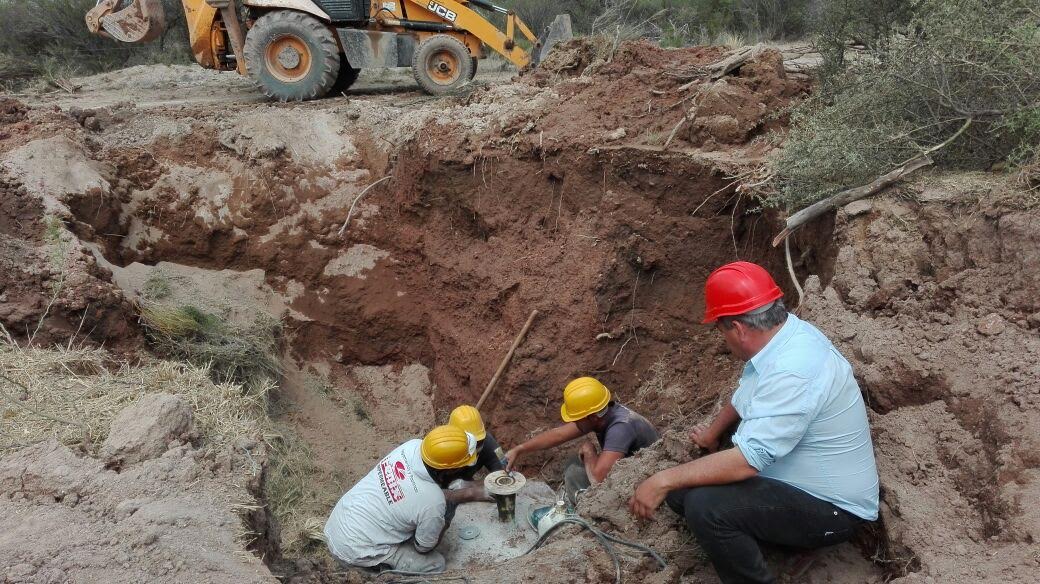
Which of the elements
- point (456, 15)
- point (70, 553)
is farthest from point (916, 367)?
point (456, 15)

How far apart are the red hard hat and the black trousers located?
0.76 m

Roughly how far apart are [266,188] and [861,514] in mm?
6545

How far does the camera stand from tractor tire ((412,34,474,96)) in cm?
1013

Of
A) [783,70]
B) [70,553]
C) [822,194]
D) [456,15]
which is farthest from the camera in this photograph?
[456,15]

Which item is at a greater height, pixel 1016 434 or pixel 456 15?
pixel 456 15

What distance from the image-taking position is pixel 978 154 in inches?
173

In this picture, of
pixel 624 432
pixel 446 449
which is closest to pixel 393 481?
pixel 446 449

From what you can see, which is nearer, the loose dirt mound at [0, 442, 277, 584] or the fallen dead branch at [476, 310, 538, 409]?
the loose dirt mound at [0, 442, 277, 584]

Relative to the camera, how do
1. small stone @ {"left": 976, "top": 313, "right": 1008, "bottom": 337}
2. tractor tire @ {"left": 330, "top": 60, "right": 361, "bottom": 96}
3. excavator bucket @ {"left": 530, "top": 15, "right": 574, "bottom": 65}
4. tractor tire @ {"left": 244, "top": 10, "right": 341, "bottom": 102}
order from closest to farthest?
small stone @ {"left": 976, "top": 313, "right": 1008, "bottom": 337}
tractor tire @ {"left": 244, "top": 10, "right": 341, "bottom": 102}
excavator bucket @ {"left": 530, "top": 15, "right": 574, "bottom": 65}
tractor tire @ {"left": 330, "top": 60, "right": 361, "bottom": 96}

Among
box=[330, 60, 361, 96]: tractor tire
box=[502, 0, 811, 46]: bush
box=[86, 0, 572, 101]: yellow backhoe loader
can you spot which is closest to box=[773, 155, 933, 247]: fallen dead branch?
box=[86, 0, 572, 101]: yellow backhoe loader

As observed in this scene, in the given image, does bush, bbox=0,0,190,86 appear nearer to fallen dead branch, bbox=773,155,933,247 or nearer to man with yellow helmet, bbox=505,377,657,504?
man with yellow helmet, bbox=505,377,657,504

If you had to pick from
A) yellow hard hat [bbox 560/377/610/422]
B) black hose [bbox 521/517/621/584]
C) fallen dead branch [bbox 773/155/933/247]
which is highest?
fallen dead branch [bbox 773/155/933/247]

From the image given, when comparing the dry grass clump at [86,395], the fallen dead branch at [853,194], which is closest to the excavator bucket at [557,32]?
the fallen dead branch at [853,194]

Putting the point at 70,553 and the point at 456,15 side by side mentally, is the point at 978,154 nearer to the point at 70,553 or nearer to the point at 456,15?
the point at 70,553
